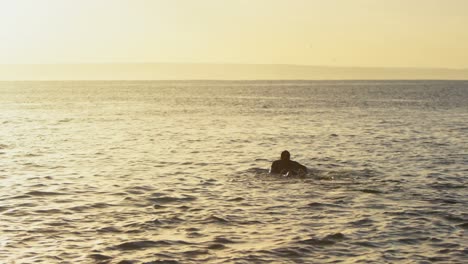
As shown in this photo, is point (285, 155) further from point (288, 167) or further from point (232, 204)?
point (232, 204)

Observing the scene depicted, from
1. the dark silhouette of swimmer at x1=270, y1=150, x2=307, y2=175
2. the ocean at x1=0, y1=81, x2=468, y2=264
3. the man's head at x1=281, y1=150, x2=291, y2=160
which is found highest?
the man's head at x1=281, y1=150, x2=291, y2=160

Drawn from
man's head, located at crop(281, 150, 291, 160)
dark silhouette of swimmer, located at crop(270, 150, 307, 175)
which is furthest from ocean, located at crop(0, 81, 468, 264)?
man's head, located at crop(281, 150, 291, 160)

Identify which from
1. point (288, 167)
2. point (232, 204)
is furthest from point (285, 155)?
point (232, 204)

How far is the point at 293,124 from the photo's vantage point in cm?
6581

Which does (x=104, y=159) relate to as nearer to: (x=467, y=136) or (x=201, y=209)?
(x=201, y=209)

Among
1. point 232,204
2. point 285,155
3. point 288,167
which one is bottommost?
point 232,204

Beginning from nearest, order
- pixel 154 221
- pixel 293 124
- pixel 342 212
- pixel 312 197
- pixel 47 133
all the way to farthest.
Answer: pixel 154 221, pixel 342 212, pixel 312 197, pixel 47 133, pixel 293 124

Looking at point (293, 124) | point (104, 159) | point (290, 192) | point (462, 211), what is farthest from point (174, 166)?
point (293, 124)

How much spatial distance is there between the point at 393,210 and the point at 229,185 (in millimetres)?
7809

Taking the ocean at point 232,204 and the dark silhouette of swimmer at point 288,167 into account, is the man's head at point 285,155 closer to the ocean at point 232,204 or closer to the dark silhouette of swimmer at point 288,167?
the dark silhouette of swimmer at point 288,167

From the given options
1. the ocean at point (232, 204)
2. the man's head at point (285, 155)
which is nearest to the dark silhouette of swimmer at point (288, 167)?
the man's head at point (285, 155)

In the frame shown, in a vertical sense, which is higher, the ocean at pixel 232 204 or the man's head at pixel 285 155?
the man's head at pixel 285 155

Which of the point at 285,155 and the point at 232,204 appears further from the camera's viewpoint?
the point at 285,155

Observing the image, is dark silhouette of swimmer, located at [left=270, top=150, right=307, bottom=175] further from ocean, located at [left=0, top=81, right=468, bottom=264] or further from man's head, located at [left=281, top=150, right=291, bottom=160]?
ocean, located at [left=0, top=81, right=468, bottom=264]
